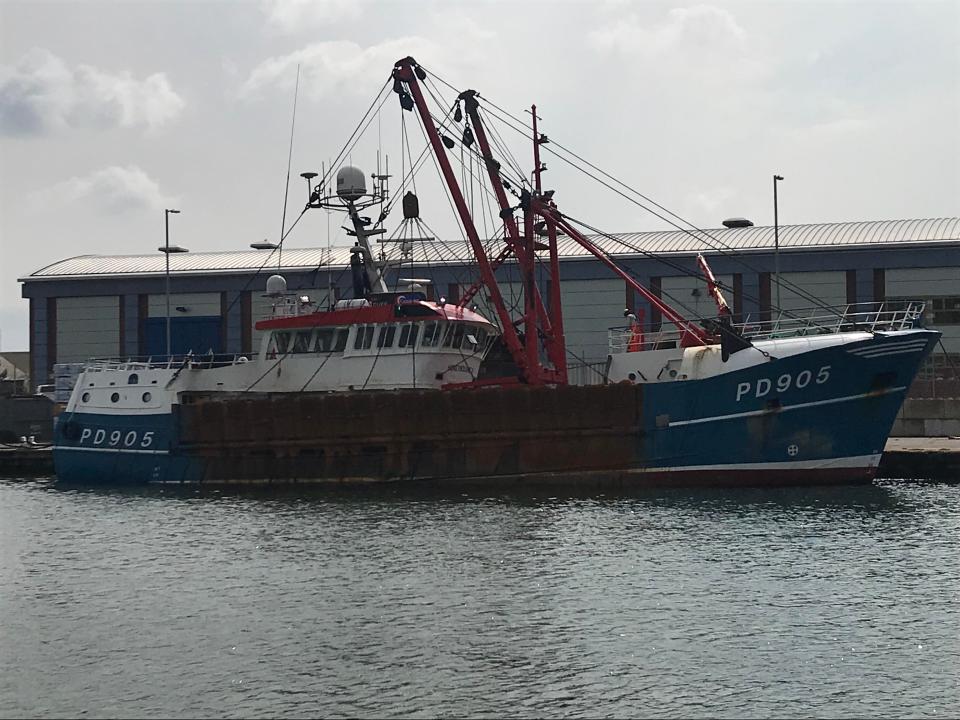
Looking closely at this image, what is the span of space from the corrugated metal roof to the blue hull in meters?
18.1

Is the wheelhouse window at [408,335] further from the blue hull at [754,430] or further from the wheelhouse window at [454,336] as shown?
the blue hull at [754,430]

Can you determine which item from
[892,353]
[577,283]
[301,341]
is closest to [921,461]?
[892,353]

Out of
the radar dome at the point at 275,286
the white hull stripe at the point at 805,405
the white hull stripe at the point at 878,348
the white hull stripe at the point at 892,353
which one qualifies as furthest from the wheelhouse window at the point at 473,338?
the white hull stripe at the point at 892,353

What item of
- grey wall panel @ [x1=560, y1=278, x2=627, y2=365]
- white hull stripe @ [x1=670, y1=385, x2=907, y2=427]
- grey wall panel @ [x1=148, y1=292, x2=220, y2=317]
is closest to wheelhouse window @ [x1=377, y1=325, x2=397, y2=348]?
white hull stripe @ [x1=670, y1=385, x2=907, y2=427]

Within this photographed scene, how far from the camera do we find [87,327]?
66.5 metres

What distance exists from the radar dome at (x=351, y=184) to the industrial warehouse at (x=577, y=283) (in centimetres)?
890

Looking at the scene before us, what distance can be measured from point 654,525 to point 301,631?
11.2 meters

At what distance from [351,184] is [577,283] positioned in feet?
69.4

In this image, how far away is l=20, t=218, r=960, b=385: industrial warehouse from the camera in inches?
2211

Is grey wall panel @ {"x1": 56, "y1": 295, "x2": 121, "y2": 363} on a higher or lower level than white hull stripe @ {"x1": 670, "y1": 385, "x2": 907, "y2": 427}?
higher

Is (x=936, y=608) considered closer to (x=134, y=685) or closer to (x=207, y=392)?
(x=134, y=685)

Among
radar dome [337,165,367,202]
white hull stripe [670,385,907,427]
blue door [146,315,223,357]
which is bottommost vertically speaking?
white hull stripe [670,385,907,427]

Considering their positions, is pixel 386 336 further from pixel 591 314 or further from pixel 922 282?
pixel 922 282

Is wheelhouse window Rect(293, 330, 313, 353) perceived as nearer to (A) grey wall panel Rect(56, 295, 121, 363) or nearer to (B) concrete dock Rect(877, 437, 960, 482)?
(B) concrete dock Rect(877, 437, 960, 482)
